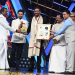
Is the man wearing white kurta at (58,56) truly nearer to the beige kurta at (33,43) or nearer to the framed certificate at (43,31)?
the framed certificate at (43,31)

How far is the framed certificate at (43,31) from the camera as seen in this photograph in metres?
6.68

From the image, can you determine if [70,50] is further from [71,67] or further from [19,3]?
[19,3]

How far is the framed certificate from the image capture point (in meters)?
6.68

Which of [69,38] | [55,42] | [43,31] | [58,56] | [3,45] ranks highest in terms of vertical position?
[43,31]

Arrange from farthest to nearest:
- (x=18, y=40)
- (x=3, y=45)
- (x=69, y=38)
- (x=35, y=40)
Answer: (x=18, y=40) → (x=35, y=40) → (x=3, y=45) → (x=69, y=38)

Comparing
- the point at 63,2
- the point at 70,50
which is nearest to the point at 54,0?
the point at 63,2

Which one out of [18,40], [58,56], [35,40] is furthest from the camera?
[18,40]

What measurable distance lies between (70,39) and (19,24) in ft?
5.66

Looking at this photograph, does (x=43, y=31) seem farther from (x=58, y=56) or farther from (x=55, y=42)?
(x=58, y=56)

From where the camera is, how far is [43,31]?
22.1 ft

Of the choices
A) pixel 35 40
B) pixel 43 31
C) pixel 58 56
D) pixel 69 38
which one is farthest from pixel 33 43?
pixel 69 38

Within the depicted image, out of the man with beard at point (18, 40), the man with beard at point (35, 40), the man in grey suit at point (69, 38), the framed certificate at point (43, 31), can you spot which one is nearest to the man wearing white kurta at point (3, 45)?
the man with beard at point (18, 40)

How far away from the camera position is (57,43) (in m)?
6.65

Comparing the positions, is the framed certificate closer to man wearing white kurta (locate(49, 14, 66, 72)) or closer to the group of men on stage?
the group of men on stage
